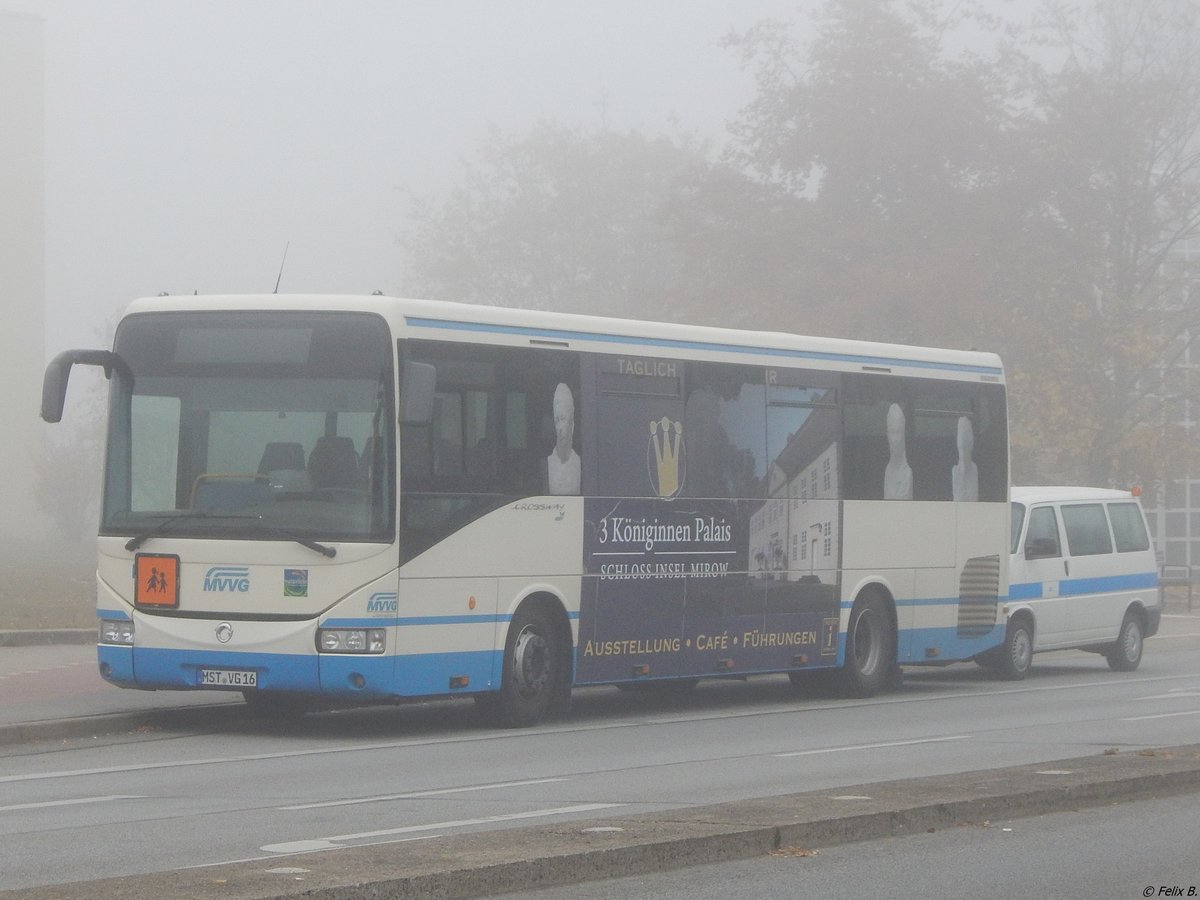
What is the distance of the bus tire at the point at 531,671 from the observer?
1541 centimetres

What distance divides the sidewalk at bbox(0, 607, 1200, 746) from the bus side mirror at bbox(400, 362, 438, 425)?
3.11 m

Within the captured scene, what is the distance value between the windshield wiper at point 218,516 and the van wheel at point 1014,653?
10603 mm

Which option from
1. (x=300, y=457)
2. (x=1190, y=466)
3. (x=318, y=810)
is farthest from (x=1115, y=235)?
(x=318, y=810)

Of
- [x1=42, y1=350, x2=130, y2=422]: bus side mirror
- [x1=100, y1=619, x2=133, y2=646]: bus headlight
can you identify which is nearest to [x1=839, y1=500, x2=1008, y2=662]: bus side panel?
[x1=100, y1=619, x2=133, y2=646]: bus headlight

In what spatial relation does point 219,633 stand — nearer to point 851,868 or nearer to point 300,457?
point 300,457

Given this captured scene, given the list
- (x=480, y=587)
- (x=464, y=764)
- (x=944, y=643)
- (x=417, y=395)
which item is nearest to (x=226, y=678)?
(x=480, y=587)

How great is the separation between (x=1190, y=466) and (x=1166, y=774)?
37706 mm

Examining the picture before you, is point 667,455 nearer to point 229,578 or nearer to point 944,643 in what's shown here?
point 229,578

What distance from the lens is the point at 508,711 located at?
15438mm

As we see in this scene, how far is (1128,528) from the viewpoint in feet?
82.4

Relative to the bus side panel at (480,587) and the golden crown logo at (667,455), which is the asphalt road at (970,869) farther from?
the golden crown logo at (667,455)

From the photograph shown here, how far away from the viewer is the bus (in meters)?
14.3

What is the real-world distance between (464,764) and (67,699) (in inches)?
188

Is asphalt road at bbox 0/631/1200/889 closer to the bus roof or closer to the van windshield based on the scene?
the van windshield
